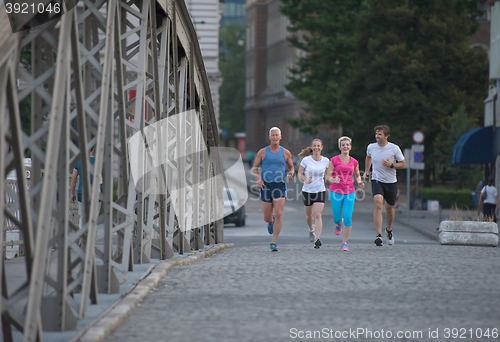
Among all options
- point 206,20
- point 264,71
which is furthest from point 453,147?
point 264,71

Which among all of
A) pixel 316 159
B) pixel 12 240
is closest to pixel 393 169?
pixel 316 159

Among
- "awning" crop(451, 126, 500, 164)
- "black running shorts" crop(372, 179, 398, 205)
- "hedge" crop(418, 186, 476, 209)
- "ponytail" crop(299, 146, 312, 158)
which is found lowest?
"hedge" crop(418, 186, 476, 209)

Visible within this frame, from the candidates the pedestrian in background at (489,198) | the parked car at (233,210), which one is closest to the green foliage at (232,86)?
the parked car at (233,210)

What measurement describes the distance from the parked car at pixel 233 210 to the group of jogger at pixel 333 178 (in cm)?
1341

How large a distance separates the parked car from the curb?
58.6ft

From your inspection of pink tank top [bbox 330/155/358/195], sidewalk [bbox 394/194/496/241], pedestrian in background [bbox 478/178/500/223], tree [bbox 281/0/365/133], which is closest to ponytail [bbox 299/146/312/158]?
pink tank top [bbox 330/155/358/195]

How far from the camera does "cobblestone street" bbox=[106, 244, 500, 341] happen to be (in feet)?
20.6

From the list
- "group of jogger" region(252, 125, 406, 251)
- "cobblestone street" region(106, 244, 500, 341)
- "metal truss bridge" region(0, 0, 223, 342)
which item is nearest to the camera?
"metal truss bridge" region(0, 0, 223, 342)

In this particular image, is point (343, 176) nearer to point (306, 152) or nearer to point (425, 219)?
point (306, 152)

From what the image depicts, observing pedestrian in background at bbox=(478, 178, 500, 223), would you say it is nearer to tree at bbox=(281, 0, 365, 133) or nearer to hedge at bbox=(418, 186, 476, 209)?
hedge at bbox=(418, 186, 476, 209)

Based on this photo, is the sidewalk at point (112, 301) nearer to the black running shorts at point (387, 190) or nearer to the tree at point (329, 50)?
the black running shorts at point (387, 190)

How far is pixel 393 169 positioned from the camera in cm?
1398

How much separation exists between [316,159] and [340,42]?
1450 inches

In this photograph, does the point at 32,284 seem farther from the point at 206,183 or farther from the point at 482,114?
the point at 482,114
